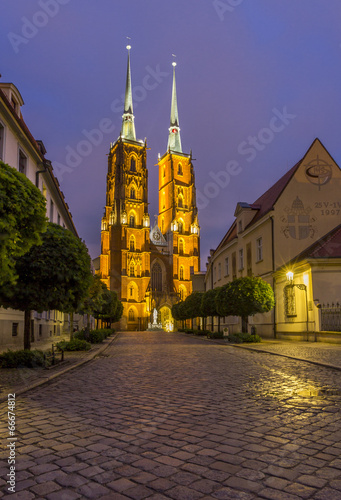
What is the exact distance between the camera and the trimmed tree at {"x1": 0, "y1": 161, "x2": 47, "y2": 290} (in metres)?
6.62

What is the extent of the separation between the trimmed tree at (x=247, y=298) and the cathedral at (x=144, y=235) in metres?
63.4

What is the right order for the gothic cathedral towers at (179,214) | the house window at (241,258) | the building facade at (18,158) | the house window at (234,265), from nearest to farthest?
1. the building facade at (18,158)
2. the house window at (241,258)
3. the house window at (234,265)
4. the gothic cathedral towers at (179,214)

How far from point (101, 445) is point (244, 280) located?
21023 mm

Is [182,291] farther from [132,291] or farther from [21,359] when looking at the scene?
[21,359]

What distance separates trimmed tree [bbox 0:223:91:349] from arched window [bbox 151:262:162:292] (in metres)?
82.8

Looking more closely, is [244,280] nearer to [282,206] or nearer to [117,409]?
[282,206]

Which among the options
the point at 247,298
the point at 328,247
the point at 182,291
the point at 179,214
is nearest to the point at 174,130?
the point at 179,214

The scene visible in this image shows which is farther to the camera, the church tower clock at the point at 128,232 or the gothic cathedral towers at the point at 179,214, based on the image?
the gothic cathedral towers at the point at 179,214

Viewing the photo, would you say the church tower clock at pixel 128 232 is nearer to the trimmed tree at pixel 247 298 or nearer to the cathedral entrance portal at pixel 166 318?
the cathedral entrance portal at pixel 166 318

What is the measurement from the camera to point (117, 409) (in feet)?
21.5

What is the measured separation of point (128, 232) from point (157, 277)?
12.2 metres

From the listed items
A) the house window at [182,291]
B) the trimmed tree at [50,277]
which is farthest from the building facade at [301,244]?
the house window at [182,291]

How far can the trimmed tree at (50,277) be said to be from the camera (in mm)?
12070

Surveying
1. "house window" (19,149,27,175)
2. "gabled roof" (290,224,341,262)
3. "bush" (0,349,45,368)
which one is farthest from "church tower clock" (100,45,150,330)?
"bush" (0,349,45,368)
